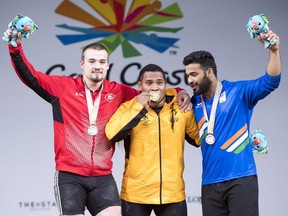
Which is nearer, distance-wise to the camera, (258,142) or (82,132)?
(82,132)

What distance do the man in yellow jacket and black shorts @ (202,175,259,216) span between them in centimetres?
21

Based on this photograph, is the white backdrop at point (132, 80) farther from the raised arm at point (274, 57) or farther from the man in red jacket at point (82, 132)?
the raised arm at point (274, 57)

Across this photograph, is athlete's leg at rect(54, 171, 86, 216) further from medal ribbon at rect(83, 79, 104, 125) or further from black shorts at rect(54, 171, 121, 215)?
medal ribbon at rect(83, 79, 104, 125)

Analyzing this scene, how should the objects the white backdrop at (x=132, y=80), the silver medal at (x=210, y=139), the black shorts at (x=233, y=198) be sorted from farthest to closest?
the white backdrop at (x=132, y=80) → the silver medal at (x=210, y=139) → the black shorts at (x=233, y=198)

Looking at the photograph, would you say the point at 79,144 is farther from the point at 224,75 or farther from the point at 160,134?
the point at 224,75

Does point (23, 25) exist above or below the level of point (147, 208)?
above

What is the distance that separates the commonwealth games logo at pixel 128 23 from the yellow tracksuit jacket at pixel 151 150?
229cm

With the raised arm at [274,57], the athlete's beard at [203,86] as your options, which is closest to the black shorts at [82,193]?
the athlete's beard at [203,86]

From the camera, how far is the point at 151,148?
15.1 feet

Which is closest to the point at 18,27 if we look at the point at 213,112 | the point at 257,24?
the point at 213,112

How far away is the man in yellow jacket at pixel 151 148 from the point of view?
4.58 meters

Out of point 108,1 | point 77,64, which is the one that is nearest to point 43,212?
point 77,64

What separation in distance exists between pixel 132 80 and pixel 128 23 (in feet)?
1.88

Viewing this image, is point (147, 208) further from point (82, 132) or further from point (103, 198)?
point (82, 132)
